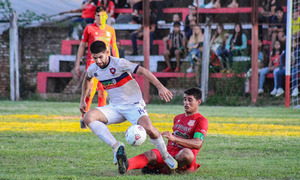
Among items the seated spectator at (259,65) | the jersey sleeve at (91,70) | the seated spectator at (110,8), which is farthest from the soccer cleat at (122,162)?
the seated spectator at (110,8)

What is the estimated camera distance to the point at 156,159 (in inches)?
200

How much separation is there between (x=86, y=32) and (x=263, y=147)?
4.25 meters

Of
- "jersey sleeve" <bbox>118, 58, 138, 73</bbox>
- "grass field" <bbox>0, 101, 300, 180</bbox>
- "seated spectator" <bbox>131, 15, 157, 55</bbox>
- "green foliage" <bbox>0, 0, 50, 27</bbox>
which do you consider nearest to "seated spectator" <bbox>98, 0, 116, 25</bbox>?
"seated spectator" <bbox>131, 15, 157, 55</bbox>

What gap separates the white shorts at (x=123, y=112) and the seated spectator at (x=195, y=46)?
10.6 m

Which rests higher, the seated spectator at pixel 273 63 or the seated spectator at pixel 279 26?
the seated spectator at pixel 279 26

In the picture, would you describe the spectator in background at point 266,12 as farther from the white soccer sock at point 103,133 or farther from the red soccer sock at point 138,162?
the red soccer sock at point 138,162

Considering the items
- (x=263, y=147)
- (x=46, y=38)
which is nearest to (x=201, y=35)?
(x=46, y=38)

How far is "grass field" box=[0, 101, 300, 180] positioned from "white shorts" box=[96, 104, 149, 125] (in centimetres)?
52

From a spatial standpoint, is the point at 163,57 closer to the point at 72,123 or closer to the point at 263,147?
the point at 72,123

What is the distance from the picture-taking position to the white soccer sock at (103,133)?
5.24m

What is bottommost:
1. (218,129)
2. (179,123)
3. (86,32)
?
(218,129)

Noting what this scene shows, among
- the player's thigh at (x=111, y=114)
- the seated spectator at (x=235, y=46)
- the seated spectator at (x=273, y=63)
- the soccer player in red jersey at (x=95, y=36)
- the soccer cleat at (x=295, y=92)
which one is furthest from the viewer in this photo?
the seated spectator at (x=235, y=46)

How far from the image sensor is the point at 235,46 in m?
16.1

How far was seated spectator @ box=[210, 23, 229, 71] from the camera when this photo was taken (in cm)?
1608
